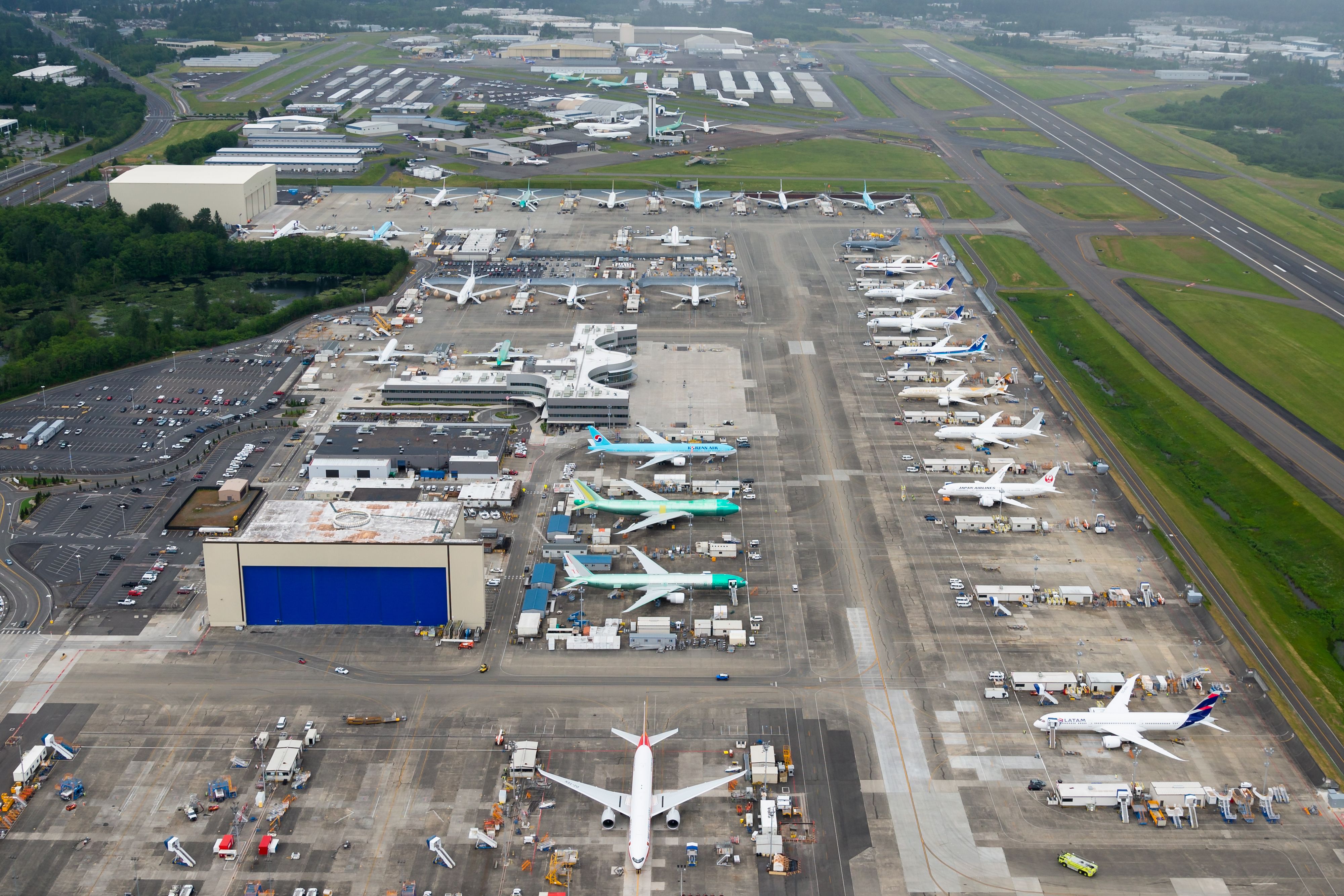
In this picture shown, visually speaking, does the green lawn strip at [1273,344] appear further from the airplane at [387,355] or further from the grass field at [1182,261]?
the airplane at [387,355]

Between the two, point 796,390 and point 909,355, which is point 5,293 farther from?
point 909,355

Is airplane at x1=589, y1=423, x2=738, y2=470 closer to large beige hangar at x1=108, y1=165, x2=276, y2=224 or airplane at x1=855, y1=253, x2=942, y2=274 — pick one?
→ airplane at x1=855, y1=253, x2=942, y2=274

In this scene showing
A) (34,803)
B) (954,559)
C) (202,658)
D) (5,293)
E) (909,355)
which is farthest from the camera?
(5,293)

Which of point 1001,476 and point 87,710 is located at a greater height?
point 1001,476

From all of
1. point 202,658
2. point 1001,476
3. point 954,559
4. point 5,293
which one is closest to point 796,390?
point 1001,476

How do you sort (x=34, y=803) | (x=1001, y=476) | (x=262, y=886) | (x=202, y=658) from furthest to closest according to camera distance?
(x=1001, y=476)
(x=202, y=658)
(x=34, y=803)
(x=262, y=886)

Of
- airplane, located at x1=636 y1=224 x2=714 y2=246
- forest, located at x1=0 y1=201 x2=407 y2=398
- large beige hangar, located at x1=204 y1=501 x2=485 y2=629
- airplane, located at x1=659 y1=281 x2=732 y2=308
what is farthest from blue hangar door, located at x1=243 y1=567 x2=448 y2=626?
airplane, located at x1=636 y1=224 x2=714 y2=246
